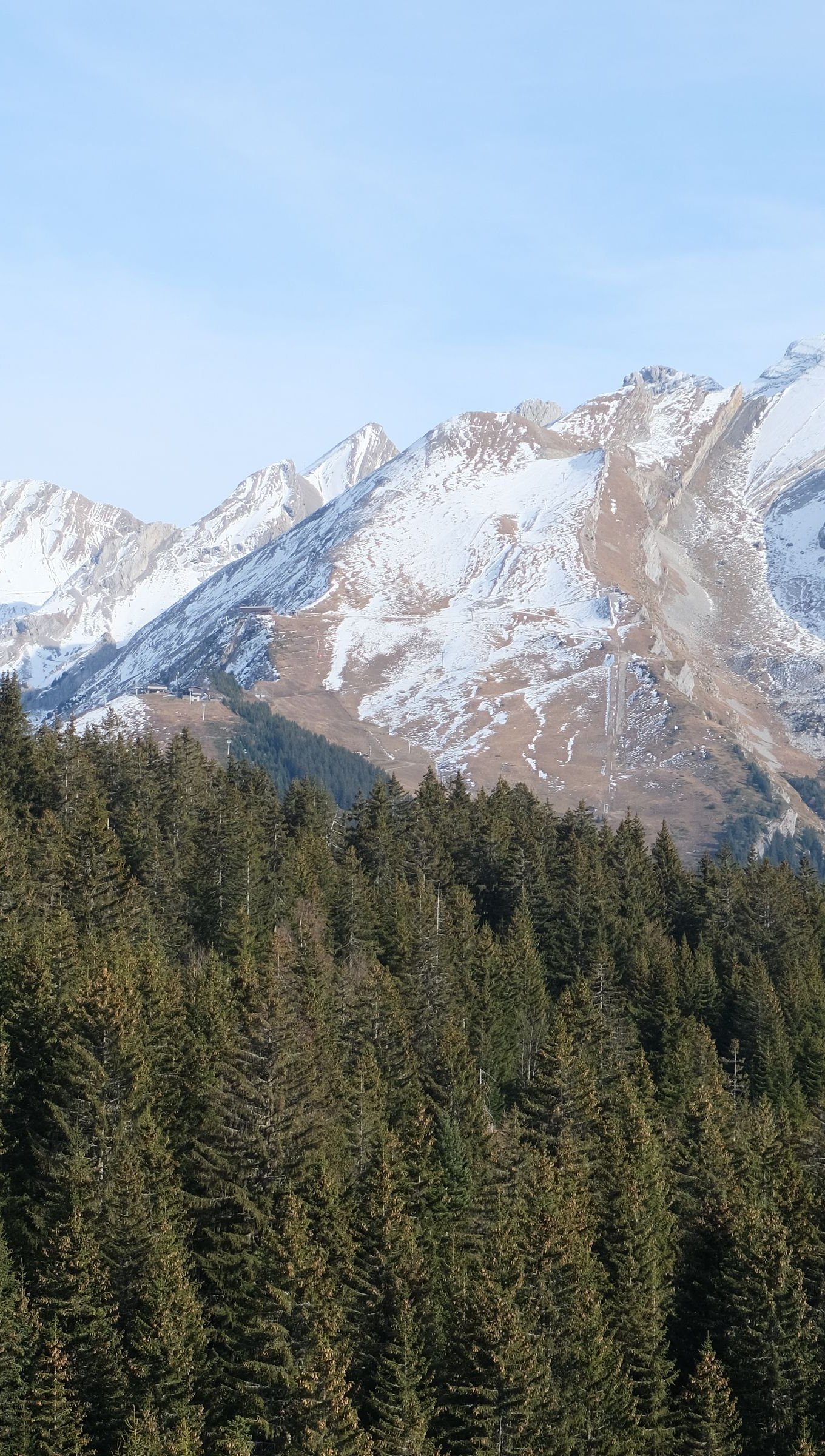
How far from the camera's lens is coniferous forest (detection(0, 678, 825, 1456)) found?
46.2m

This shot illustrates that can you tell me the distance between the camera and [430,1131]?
65.7 meters

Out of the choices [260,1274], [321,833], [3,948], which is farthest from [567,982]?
[260,1274]

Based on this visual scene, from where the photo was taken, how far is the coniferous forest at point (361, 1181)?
4625cm

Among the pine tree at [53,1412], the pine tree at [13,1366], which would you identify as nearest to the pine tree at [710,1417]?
the pine tree at [53,1412]

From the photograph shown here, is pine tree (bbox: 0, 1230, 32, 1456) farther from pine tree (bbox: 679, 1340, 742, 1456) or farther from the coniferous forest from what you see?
pine tree (bbox: 679, 1340, 742, 1456)

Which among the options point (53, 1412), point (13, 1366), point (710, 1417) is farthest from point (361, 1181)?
point (13, 1366)

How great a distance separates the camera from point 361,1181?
5972cm

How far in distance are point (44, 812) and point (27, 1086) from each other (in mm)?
34765

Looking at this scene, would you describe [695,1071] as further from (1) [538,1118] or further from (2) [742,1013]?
(1) [538,1118]

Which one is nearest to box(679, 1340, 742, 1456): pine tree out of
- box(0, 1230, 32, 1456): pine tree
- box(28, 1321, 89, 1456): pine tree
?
box(28, 1321, 89, 1456): pine tree

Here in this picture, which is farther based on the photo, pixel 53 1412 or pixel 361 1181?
pixel 361 1181

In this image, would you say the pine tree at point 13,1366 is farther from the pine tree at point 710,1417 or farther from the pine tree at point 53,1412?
the pine tree at point 710,1417

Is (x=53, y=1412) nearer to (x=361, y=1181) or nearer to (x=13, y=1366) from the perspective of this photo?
(x=13, y=1366)

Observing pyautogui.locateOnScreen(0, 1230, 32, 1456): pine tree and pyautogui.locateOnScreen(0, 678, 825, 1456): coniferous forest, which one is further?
pyautogui.locateOnScreen(0, 678, 825, 1456): coniferous forest
